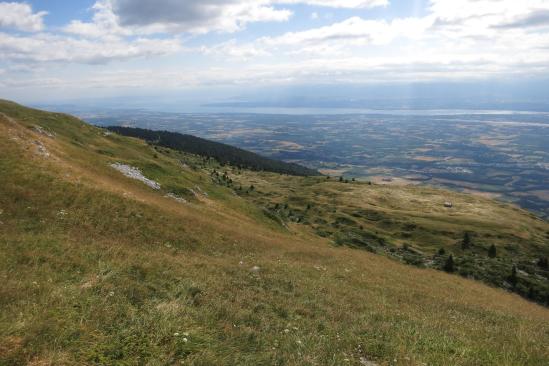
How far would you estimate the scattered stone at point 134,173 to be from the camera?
49.8 m

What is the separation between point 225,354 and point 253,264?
15427 millimetres

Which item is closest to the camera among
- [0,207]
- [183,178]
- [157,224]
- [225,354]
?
[225,354]

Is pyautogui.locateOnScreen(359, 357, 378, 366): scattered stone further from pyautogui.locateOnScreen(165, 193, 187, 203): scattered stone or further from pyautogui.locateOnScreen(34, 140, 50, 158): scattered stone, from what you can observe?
pyautogui.locateOnScreen(165, 193, 187, 203): scattered stone

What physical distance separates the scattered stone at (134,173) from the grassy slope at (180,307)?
62.0ft

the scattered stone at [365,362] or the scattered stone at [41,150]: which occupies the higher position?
the scattered stone at [41,150]

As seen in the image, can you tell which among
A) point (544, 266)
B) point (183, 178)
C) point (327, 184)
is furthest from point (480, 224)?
point (183, 178)

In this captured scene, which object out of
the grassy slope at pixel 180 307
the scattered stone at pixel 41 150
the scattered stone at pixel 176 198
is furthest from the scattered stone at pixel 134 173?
the grassy slope at pixel 180 307

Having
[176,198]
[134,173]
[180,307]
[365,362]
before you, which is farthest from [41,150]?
[365,362]

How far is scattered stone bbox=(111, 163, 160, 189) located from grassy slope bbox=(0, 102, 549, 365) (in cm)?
1888

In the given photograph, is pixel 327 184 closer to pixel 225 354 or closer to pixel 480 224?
pixel 480 224

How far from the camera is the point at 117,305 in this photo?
36.2 ft

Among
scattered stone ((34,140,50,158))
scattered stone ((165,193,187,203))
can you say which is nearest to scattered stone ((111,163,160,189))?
scattered stone ((165,193,187,203))

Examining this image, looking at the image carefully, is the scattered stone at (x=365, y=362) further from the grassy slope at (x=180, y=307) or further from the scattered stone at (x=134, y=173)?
the scattered stone at (x=134, y=173)

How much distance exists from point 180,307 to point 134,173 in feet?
144
